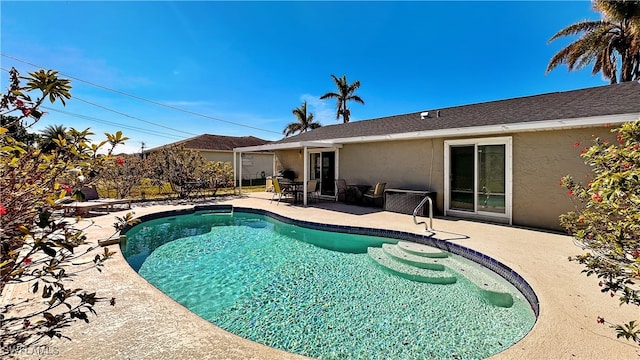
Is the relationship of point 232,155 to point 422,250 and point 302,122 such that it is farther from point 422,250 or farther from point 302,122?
point 422,250

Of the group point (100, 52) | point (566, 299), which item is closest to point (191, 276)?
point (566, 299)

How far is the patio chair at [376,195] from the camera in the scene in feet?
38.3

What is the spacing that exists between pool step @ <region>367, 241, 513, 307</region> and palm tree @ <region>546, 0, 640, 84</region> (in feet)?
62.5

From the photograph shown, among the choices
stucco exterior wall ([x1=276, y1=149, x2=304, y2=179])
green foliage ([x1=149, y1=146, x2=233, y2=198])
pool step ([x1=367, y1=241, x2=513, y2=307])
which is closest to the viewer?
pool step ([x1=367, y1=241, x2=513, y2=307])

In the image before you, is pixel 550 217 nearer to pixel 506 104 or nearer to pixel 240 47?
pixel 506 104

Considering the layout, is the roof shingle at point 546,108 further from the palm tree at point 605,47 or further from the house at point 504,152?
the palm tree at point 605,47

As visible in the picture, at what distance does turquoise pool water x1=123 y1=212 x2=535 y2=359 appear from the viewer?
12.1ft

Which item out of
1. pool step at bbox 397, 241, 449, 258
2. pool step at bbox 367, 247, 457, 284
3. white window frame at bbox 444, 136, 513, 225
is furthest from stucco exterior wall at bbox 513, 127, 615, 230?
pool step at bbox 367, 247, 457, 284

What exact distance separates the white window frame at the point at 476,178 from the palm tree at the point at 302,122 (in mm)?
27832

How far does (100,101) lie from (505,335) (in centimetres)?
3147

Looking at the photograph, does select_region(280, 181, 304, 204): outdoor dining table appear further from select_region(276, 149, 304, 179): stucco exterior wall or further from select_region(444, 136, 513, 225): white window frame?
select_region(444, 136, 513, 225): white window frame

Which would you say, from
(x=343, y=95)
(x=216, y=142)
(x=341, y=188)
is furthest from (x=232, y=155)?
(x=341, y=188)

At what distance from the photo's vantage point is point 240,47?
1648 centimetres

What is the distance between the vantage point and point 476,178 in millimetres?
9469
